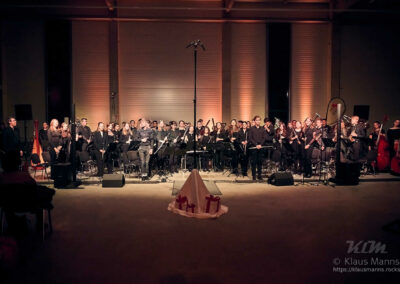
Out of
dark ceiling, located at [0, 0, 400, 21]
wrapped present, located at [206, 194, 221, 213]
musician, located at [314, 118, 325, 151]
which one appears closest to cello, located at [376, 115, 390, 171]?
musician, located at [314, 118, 325, 151]

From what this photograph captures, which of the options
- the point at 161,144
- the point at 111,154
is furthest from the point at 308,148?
the point at 111,154

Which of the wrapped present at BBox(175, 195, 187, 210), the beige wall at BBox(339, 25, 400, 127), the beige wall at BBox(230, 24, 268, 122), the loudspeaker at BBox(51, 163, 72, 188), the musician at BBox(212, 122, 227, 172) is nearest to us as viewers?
the wrapped present at BBox(175, 195, 187, 210)

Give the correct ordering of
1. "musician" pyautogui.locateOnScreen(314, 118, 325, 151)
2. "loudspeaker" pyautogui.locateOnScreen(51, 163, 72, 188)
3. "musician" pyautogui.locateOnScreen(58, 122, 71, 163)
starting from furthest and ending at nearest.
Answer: "musician" pyautogui.locateOnScreen(314, 118, 325, 151) → "musician" pyautogui.locateOnScreen(58, 122, 71, 163) → "loudspeaker" pyautogui.locateOnScreen(51, 163, 72, 188)

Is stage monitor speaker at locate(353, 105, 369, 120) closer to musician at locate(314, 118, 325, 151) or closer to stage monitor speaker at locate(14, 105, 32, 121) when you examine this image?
musician at locate(314, 118, 325, 151)

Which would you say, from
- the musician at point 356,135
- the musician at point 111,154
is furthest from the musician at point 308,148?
the musician at point 111,154

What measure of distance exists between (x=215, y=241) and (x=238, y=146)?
6285mm

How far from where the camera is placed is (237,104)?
1592 cm

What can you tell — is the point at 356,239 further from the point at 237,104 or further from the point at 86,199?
the point at 237,104

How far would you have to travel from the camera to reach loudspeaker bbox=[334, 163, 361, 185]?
31.5 ft

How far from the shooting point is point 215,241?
5.28 metres

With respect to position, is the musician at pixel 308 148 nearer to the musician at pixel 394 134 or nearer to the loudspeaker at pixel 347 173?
the loudspeaker at pixel 347 173

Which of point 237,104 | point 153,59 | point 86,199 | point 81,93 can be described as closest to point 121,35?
point 153,59

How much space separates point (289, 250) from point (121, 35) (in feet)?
43.4

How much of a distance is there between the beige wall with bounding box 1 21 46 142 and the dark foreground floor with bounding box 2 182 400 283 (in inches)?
345
